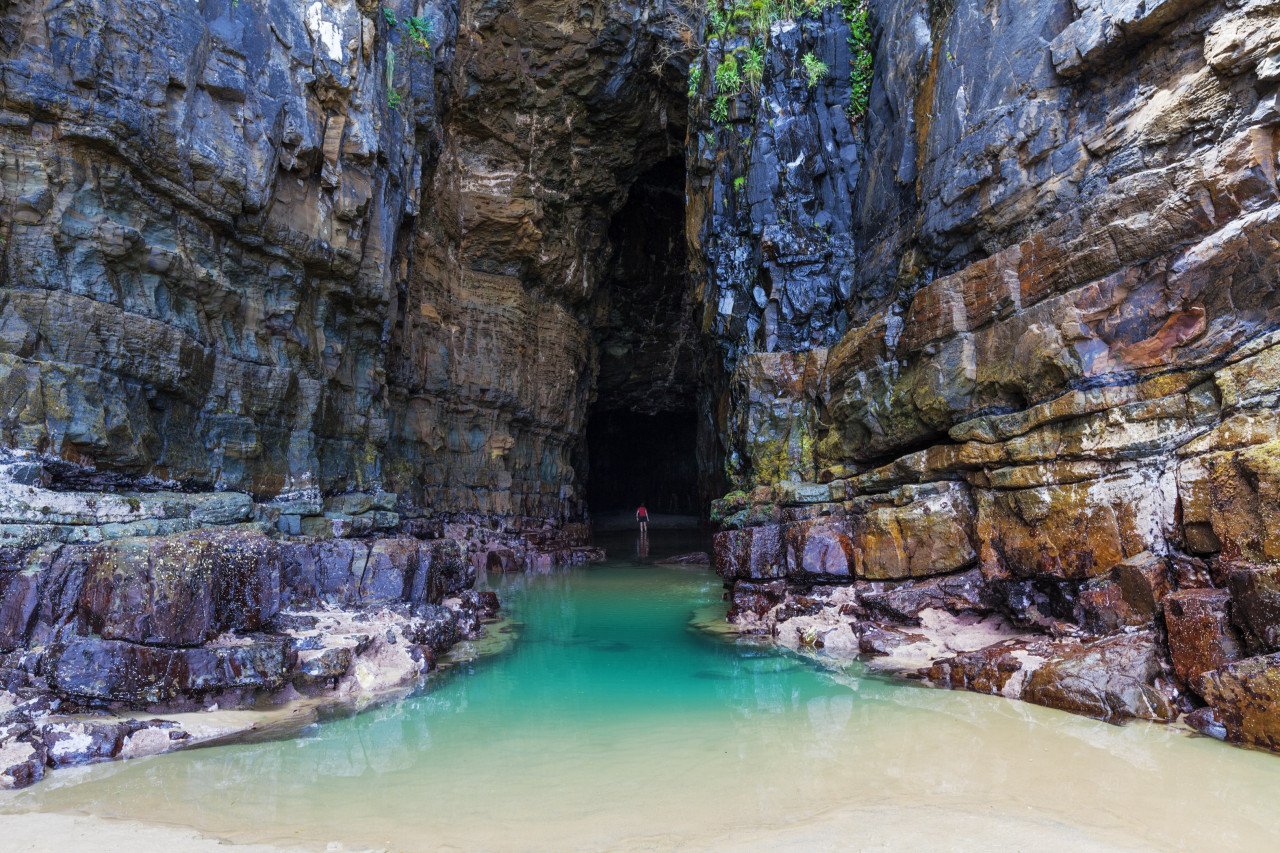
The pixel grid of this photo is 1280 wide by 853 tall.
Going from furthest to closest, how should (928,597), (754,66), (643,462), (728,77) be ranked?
1. (643,462)
2. (728,77)
3. (754,66)
4. (928,597)

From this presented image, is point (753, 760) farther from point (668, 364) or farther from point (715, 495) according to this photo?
point (668, 364)

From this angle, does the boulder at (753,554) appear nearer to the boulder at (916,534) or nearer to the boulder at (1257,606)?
the boulder at (916,534)

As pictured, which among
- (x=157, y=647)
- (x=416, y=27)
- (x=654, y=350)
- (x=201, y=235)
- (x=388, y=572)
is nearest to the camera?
(x=157, y=647)

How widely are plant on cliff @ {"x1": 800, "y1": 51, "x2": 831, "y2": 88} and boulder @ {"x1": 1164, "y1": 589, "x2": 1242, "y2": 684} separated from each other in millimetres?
13601

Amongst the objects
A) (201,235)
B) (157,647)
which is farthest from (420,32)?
(157,647)

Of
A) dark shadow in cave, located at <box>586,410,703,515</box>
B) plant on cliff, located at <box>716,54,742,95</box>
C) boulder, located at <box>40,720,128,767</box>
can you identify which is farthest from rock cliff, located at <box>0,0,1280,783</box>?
dark shadow in cave, located at <box>586,410,703,515</box>

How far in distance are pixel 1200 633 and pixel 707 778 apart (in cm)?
460

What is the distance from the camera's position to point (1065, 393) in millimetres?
8633

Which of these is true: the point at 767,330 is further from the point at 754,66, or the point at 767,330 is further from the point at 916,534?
the point at 916,534

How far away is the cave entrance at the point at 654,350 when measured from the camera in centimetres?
2795

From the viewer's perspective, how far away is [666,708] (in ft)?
23.5

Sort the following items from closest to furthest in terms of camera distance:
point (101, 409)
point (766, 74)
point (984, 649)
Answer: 1. point (984, 649)
2. point (101, 409)
3. point (766, 74)

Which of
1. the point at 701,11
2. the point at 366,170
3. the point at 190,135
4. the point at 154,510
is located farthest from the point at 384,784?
the point at 701,11

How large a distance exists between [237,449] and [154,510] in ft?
14.4
